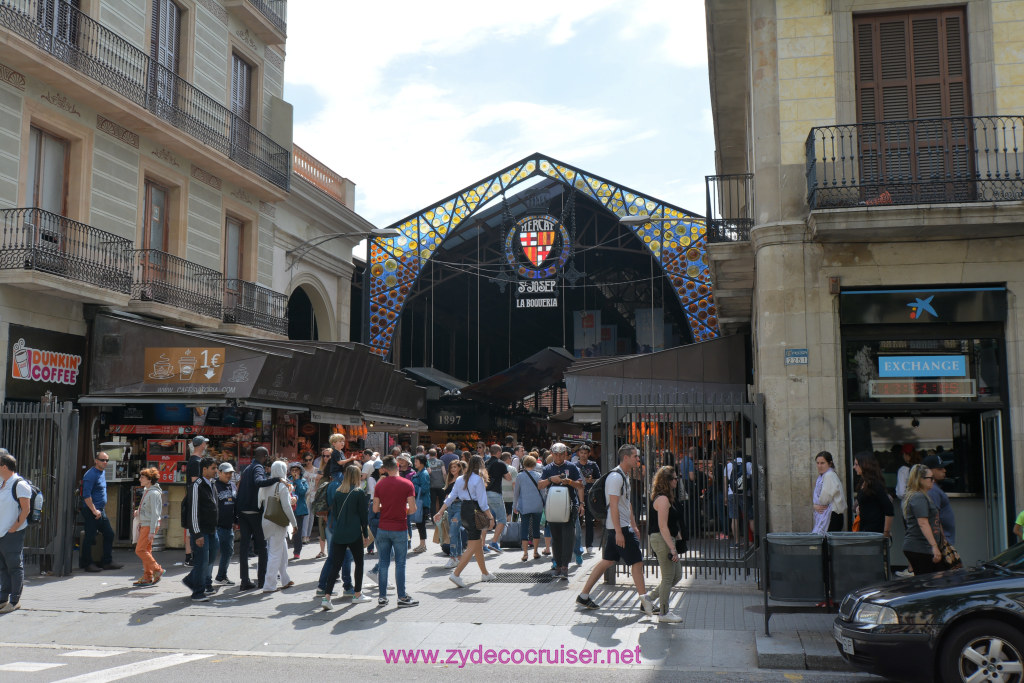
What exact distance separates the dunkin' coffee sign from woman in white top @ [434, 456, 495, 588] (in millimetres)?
7702

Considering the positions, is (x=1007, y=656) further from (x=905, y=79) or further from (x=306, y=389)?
(x=306, y=389)

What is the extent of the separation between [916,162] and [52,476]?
12.7 meters

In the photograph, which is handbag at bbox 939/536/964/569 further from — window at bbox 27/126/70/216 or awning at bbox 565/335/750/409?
window at bbox 27/126/70/216

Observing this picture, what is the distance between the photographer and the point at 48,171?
17500 millimetres

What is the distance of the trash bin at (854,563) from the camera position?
9219 millimetres

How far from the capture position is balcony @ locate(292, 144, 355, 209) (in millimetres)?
26969

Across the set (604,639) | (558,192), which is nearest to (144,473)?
(604,639)

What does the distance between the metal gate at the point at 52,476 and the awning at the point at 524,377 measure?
60.6ft

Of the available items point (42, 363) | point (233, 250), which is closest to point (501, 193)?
point (233, 250)

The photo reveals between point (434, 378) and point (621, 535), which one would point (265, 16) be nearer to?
point (434, 378)

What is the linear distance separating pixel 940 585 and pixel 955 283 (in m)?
6.98

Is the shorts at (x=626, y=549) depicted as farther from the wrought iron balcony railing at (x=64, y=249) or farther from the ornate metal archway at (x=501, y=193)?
the ornate metal archway at (x=501, y=193)

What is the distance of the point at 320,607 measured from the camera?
1150cm

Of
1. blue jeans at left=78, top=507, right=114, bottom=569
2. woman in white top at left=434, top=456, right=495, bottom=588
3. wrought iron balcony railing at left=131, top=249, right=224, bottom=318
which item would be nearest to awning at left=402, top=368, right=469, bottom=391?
wrought iron balcony railing at left=131, top=249, right=224, bottom=318
